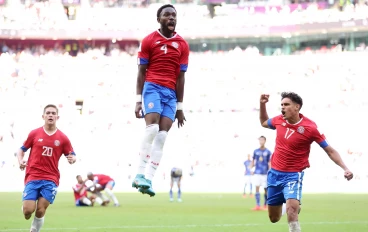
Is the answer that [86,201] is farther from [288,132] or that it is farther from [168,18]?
[168,18]

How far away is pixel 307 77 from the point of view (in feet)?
164

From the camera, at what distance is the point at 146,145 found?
10.1m

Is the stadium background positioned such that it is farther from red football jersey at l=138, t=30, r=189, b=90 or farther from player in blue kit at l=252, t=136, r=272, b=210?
red football jersey at l=138, t=30, r=189, b=90

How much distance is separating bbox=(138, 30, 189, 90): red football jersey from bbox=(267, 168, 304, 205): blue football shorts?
10.2 ft

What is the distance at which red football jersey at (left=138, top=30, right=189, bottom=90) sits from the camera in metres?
9.89

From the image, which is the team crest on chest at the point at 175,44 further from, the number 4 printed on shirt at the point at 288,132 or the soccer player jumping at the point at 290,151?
the number 4 printed on shirt at the point at 288,132

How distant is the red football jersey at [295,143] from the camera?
12.1 metres

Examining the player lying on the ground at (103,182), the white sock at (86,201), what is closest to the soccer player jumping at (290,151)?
the player lying on the ground at (103,182)

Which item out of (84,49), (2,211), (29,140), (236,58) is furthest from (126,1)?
(29,140)

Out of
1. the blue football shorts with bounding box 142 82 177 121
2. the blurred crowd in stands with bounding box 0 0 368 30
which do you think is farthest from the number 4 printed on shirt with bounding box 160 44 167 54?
the blurred crowd in stands with bounding box 0 0 368 30

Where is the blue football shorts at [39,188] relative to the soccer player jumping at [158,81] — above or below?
below

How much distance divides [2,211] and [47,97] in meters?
27.3

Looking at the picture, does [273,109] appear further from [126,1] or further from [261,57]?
[126,1]

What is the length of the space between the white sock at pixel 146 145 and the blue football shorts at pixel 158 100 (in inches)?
9.2
